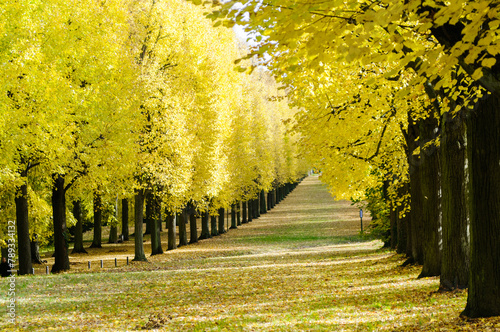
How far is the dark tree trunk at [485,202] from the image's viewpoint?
22.5 ft

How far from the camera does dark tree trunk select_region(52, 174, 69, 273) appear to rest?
19438mm

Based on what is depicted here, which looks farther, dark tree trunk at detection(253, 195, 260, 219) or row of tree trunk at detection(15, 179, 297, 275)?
dark tree trunk at detection(253, 195, 260, 219)

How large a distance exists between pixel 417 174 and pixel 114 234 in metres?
27.7

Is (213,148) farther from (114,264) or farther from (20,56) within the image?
(20,56)

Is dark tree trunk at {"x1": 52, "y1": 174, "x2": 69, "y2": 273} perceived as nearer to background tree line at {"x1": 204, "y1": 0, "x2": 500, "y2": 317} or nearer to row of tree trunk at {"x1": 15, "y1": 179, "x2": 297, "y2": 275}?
row of tree trunk at {"x1": 15, "y1": 179, "x2": 297, "y2": 275}

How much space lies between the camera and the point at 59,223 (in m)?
19.5

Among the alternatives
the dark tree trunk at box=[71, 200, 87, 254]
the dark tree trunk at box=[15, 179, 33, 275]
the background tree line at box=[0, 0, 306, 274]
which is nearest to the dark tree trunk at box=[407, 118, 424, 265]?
the background tree line at box=[0, 0, 306, 274]

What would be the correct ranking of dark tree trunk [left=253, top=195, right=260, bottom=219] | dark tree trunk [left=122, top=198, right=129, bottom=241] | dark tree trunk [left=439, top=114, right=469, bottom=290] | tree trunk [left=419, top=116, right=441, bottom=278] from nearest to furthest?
1. dark tree trunk [left=439, top=114, right=469, bottom=290]
2. tree trunk [left=419, top=116, right=441, bottom=278]
3. dark tree trunk [left=122, top=198, right=129, bottom=241]
4. dark tree trunk [left=253, top=195, right=260, bottom=219]

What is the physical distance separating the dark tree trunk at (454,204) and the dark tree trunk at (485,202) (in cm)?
243

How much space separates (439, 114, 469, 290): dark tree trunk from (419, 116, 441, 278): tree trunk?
2482 millimetres

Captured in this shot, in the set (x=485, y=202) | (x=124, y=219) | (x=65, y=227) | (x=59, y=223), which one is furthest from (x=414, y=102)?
(x=124, y=219)

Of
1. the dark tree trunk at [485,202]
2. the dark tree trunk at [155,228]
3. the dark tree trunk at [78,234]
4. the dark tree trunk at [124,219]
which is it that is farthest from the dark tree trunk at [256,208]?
the dark tree trunk at [485,202]

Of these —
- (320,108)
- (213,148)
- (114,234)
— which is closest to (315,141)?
(320,108)

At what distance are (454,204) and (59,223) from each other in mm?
14939
